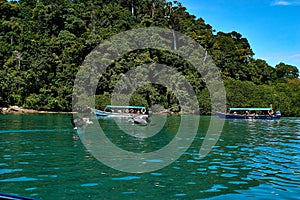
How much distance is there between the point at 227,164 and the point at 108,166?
4563 millimetres

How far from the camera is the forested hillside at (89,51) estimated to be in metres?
69.6

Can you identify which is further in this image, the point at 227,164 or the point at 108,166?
the point at 227,164

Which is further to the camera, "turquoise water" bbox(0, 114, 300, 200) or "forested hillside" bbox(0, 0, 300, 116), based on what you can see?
"forested hillside" bbox(0, 0, 300, 116)

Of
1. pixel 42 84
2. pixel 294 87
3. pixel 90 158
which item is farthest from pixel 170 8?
pixel 90 158

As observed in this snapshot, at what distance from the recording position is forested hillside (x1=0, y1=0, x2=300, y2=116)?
228 ft

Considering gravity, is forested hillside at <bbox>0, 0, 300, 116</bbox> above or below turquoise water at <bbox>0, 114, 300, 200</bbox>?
above

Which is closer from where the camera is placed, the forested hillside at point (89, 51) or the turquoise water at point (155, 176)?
the turquoise water at point (155, 176)

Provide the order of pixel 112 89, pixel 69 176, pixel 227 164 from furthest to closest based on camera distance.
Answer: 1. pixel 112 89
2. pixel 227 164
3. pixel 69 176

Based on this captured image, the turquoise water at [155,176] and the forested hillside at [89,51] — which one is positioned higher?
the forested hillside at [89,51]

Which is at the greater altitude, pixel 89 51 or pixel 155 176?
pixel 89 51

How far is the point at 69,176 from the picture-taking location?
10.9 metres

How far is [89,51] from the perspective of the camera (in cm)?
7375

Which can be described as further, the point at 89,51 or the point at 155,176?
the point at 89,51

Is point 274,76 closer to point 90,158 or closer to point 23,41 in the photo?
point 23,41
